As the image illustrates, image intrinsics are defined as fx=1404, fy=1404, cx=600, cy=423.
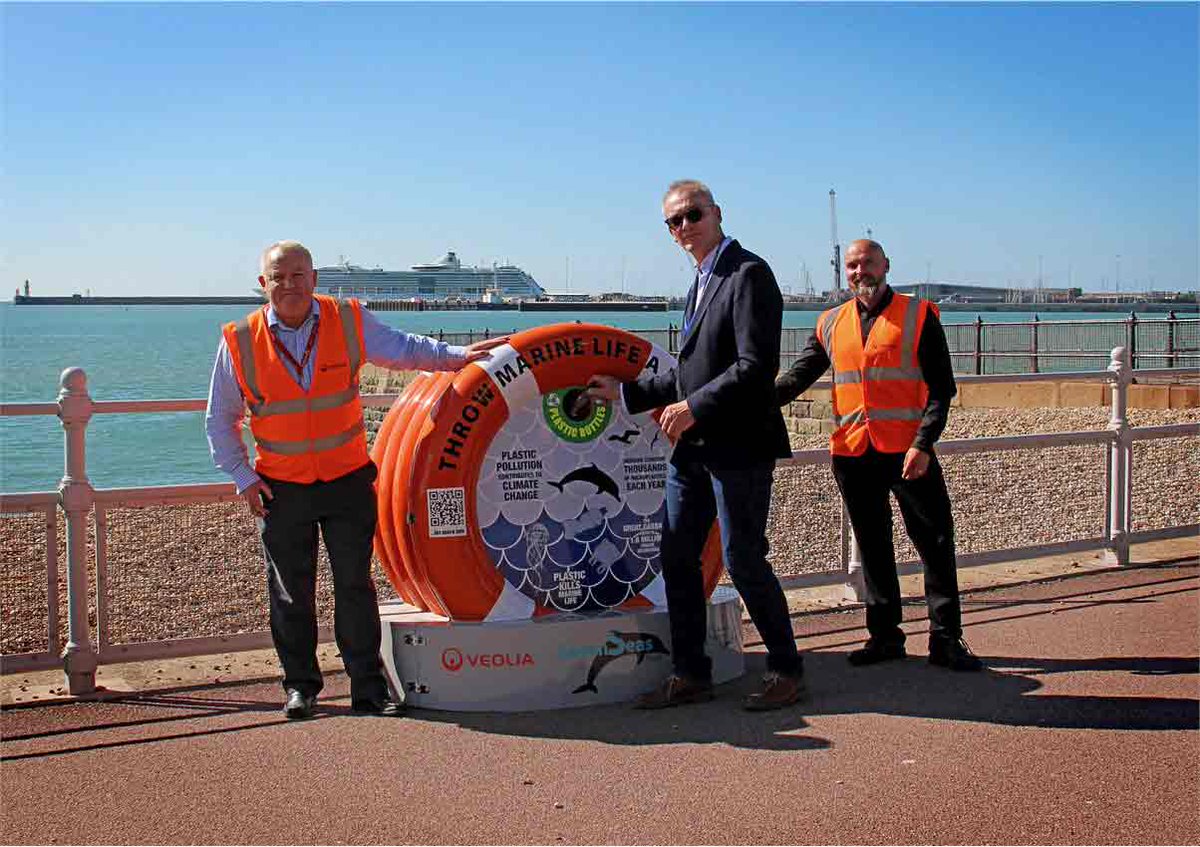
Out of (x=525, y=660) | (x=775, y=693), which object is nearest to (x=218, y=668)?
(x=525, y=660)

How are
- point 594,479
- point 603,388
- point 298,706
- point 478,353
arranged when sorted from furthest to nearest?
point 594,479 → point 603,388 → point 478,353 → point 298,706

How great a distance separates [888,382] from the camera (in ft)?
19.9

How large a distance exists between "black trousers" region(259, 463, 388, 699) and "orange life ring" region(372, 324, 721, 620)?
0.20 metres

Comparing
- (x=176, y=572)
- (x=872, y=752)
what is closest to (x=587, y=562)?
(x=872, y=752)

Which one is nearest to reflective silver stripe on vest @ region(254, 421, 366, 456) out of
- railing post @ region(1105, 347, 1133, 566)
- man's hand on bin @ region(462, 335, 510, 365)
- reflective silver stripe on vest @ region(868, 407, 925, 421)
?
man's hand on bin @ region(462, 335, 510, 365)

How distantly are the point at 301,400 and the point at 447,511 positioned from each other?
70 centimetres

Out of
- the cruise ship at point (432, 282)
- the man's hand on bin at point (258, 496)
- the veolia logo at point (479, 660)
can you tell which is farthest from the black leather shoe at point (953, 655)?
the cruise ship at point (432, 282)

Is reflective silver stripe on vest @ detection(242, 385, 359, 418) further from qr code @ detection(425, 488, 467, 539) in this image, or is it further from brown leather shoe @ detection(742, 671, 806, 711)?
brown leather shoe @ detection(742, 671, 806, 711)

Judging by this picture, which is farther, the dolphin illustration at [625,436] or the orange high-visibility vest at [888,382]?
the orange high-visibility vest at [888,382]

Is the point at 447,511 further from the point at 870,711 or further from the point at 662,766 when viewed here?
the point at 870,711

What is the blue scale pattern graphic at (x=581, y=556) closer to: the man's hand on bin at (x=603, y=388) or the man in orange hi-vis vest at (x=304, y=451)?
the man's hand on bin at (x=603, y=388)

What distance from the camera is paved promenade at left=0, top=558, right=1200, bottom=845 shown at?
13.4 feet

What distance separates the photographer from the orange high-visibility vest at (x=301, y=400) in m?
5.18

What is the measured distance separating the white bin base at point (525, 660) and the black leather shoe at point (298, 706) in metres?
0.35
